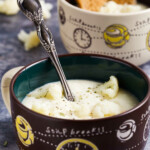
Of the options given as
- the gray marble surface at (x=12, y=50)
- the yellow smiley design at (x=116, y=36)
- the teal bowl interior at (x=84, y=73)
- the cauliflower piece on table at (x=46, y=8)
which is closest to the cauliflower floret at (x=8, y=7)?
the gray marble surface at (x=12, y=50)

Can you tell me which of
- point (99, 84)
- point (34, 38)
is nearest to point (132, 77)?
point (99, 84)

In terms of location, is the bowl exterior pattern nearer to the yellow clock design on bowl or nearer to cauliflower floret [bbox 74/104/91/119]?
cauliflower floret [bbox 74/104/91/119]

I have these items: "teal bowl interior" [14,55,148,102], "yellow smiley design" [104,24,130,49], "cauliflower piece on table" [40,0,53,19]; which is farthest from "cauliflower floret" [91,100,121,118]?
"cauliflower piece on table" [40,0,53,19]

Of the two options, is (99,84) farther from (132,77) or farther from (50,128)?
(50,128)

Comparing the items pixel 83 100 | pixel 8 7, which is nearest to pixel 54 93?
pixel 83 100

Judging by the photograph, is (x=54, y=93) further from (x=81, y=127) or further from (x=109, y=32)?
(x=109, y=32)

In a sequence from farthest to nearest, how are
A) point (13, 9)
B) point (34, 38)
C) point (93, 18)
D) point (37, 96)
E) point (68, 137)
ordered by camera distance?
point (13, 9)
point (34, 38)
point (93, 18)
point (37, 96)
point (68, 137)
